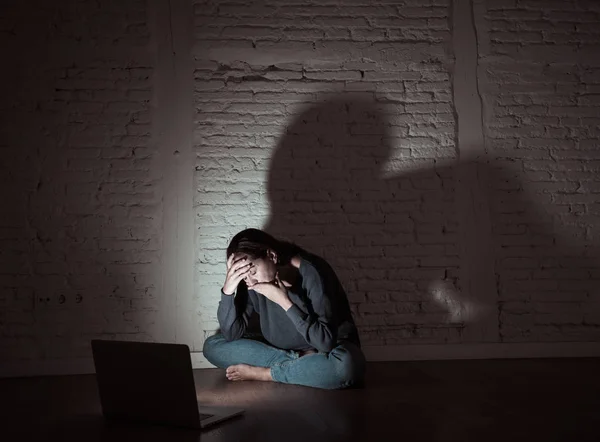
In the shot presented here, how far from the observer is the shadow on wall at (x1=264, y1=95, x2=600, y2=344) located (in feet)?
13.9

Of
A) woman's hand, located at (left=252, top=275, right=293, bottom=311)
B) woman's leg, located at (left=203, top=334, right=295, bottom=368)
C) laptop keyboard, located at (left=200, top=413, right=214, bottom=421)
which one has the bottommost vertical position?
laptop keyboard, located at (left=200, top=413, right=214, bottom=421)

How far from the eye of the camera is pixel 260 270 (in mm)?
3268

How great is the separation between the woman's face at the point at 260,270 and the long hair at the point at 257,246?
0.02 meters

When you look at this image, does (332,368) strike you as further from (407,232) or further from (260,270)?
(407,232)

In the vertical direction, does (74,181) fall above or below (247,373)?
above

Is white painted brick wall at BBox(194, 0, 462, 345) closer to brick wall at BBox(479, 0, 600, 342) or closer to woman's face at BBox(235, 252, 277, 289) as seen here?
brick wall at BBox(479, 0, 600, 342)

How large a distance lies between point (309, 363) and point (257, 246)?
0.64 meters

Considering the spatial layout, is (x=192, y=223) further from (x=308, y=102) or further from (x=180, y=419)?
(x=180, y=419)

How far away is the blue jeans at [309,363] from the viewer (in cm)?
321

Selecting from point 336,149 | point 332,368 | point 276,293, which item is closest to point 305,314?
point 276,293

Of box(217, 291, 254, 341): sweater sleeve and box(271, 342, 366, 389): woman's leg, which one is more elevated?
box(217, 291, 254, 341): sweater sleeve

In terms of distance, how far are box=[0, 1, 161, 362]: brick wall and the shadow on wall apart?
3.00 ft

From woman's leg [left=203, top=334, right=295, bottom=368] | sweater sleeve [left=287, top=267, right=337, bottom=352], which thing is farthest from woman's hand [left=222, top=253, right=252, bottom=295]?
woman's leg [left=203, top=334, right=295, bottom=368]

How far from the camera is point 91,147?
4129mm
